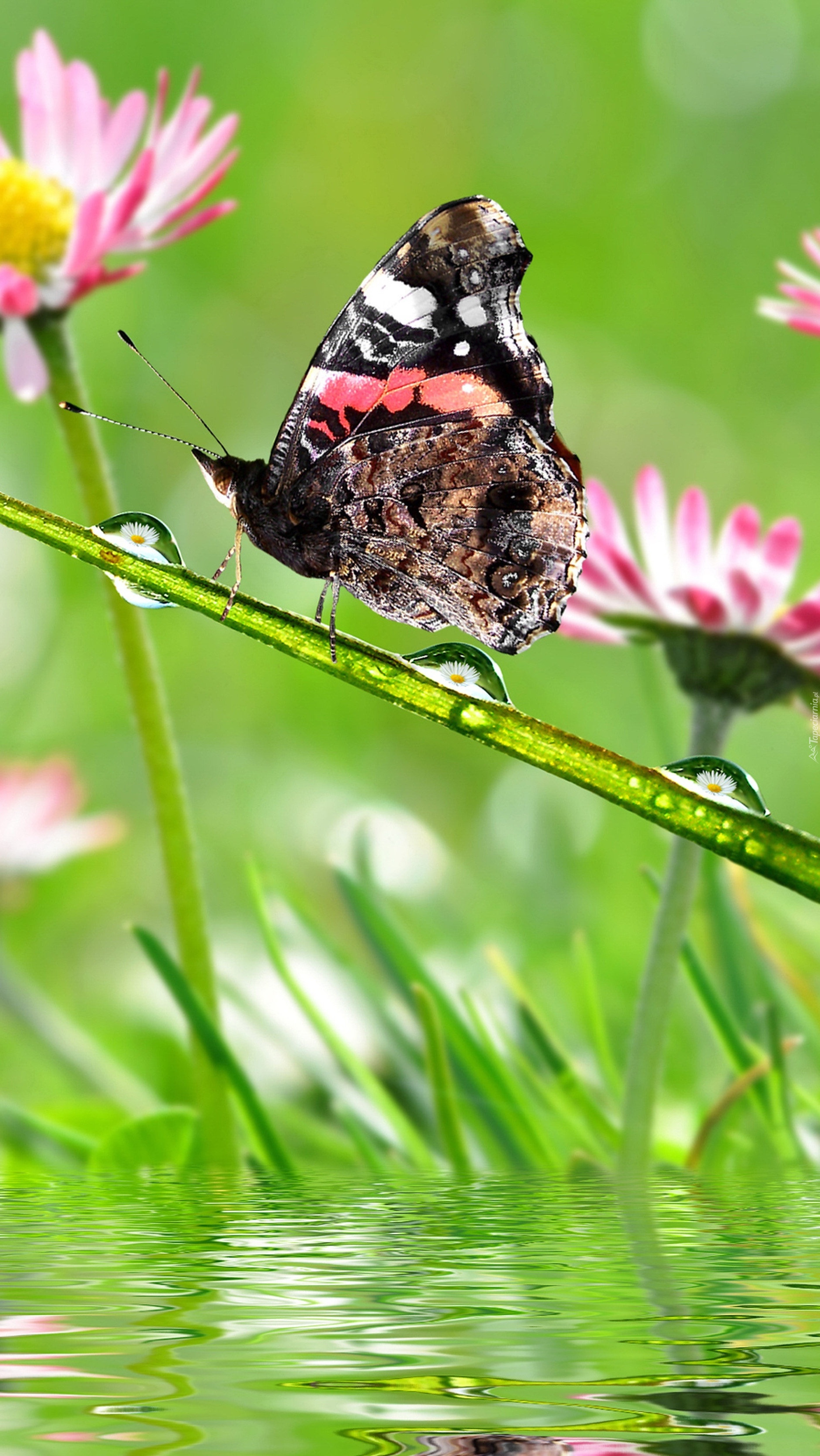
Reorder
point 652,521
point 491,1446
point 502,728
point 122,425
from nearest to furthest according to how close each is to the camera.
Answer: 1. point 491,1446
2. point 502,728
3. point 122,425
4. point 652,521

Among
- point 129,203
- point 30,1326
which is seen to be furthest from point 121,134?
point 30,1326

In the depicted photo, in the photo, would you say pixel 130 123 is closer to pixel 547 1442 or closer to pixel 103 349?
pixel 547 1442

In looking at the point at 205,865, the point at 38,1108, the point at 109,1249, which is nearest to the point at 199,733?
the point at 205,865

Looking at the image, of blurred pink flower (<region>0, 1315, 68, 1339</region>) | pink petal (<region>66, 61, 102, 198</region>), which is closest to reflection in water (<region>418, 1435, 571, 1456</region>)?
blurred pink flower (<region>0, 1315, 68, 1339</region>)

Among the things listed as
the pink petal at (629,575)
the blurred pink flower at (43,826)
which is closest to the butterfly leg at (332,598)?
the pink petal at (629,575)

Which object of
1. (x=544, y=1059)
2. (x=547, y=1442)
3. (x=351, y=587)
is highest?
(x=351, y=587)

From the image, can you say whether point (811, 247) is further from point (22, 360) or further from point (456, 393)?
point (22, 360)
